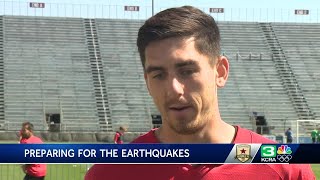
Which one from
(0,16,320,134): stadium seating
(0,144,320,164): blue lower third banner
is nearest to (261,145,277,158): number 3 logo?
(0,144,320,164): blue lower third banner

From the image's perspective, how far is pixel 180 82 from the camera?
7.60 feet

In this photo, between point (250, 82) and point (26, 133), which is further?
point (250, 82)

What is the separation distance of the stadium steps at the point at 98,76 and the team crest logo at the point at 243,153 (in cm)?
4101

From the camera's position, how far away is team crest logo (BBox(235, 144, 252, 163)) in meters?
2.63

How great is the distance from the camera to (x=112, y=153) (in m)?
2.84

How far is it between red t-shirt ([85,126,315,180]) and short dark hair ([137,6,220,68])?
42 centimetres

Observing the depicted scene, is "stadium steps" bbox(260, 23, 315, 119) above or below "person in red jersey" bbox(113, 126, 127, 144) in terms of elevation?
above

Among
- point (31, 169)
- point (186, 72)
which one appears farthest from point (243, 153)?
point (31, 169)

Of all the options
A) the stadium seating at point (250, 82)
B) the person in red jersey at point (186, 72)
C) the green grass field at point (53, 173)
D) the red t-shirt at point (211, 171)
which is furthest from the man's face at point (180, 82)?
the stadium seating at point (250, 82)

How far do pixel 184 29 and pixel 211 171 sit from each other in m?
0.55

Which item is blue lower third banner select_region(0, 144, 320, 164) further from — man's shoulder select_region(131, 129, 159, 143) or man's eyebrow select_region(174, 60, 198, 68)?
man's eyebrow select_region(174, 60, 198, 68)

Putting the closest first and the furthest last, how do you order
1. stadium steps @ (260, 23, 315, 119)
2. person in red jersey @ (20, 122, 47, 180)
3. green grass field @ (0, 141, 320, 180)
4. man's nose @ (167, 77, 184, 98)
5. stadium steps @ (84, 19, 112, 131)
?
1. man's nose @ (167, 77, 184, 98)
2. person in red jersey @ (20, 122, 47, 180)
3. green grass field @ (0, 141, 320, 180)
4. stadium steps @ (84, 19, 112, 131)
5. stadium steps @ (260, 23, 315, 119)

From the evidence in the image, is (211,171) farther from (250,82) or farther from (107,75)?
(250,82)

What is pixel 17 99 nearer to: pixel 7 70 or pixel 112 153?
pixel 7 70
